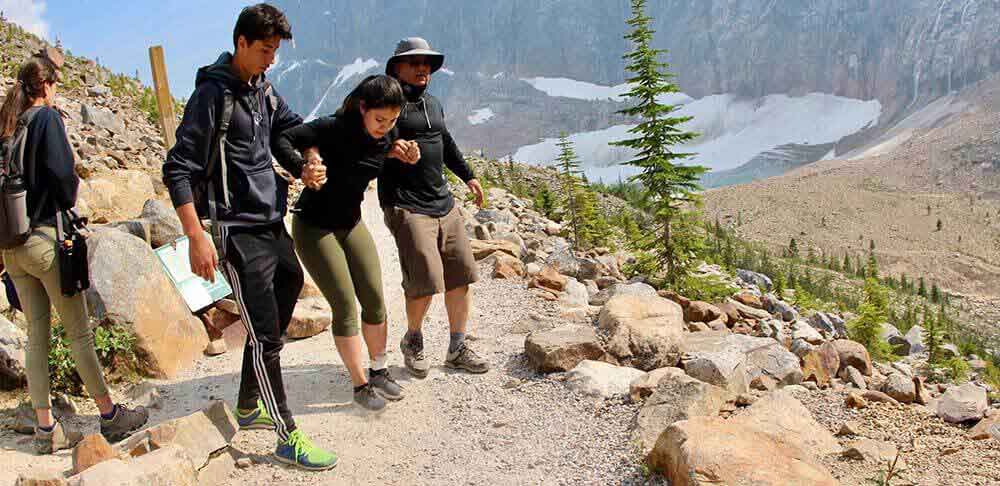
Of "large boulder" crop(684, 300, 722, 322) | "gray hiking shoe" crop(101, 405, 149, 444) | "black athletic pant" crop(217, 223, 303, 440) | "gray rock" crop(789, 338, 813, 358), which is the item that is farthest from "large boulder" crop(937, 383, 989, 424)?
"gray hiking shoe" crop(101, 405, 149, 444)

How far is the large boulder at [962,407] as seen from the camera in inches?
203

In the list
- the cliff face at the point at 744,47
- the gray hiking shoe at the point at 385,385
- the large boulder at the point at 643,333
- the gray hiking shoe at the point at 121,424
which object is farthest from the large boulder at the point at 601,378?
the cliff face at the point at 744,47

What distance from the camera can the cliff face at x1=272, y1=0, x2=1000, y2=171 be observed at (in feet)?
507

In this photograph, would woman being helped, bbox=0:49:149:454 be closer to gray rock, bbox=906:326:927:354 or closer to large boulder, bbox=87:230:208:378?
large boulder, bbox=87:230:208:378

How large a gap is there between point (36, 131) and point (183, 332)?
2567mm

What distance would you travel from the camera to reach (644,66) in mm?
12266

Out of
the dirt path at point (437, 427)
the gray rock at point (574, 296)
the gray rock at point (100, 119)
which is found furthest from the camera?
the gray rock at point (100, 119)

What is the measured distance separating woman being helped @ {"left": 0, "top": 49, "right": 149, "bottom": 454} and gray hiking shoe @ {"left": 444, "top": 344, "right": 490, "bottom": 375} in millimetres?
2384

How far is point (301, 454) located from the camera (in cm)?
405

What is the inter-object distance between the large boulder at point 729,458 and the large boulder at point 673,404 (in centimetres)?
47

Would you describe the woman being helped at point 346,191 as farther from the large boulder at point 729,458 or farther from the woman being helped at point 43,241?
the large boulder at point 729,458

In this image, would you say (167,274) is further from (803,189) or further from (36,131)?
(803,189)

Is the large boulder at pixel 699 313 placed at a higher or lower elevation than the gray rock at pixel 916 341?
higher

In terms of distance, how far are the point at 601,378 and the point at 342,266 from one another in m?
2.06
